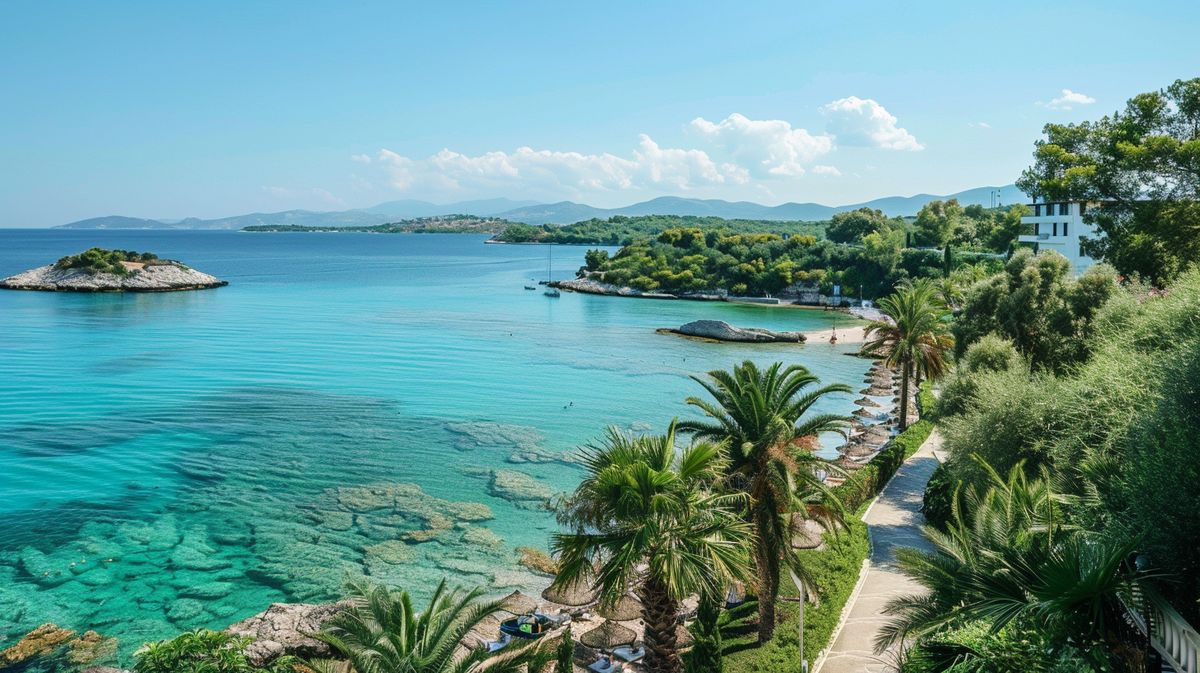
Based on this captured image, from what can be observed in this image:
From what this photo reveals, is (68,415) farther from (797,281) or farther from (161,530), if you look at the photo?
(797,281)

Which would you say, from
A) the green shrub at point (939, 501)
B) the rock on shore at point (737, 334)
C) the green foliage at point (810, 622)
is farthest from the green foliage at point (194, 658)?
the rock on shore at point (737, 334)

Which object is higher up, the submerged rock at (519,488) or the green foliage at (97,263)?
the green foliage at (97,263)

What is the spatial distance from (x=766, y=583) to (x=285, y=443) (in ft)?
90.7

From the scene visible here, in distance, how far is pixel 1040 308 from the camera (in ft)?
94.6

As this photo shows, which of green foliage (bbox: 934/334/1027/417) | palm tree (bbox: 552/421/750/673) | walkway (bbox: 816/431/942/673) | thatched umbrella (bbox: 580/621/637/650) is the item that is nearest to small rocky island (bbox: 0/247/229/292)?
walkway (bbox: 816/431/942/673)

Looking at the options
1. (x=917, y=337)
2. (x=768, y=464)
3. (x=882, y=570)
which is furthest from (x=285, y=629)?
(x=917, y=337)

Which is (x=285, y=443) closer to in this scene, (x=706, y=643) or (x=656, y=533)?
(x=656, y=533)

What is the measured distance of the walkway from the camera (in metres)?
16.5

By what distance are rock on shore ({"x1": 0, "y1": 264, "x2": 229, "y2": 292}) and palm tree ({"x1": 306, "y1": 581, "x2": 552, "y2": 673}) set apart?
11217 cm

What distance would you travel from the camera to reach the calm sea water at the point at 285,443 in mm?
23547

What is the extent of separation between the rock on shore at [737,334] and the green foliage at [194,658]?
61585 mm

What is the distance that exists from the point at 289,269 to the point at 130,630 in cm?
15467

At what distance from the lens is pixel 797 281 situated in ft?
356

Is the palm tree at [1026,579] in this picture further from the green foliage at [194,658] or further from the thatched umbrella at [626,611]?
the green foliage at [194,658]
